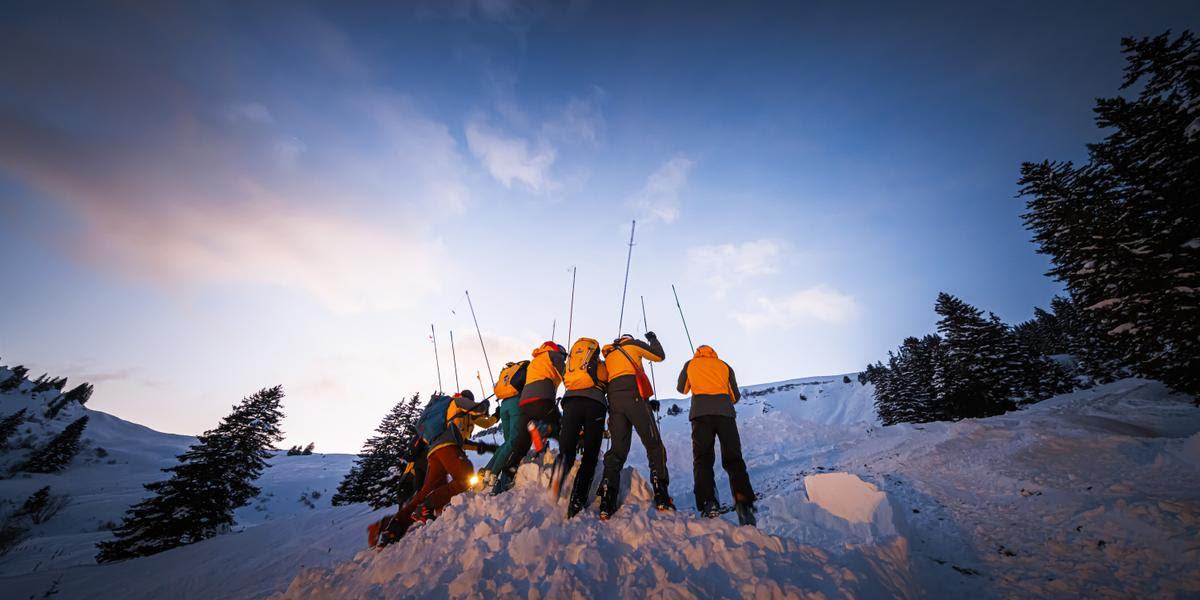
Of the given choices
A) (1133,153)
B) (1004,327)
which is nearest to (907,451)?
(1133,153)

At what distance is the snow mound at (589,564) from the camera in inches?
120

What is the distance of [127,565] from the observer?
10.6m

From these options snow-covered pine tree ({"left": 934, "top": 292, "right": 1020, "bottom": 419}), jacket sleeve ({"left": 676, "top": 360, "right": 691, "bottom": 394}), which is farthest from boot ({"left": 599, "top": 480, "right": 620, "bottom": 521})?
snow-covered pine tree ({"left": 934, "top": 292, "right": 1020, "bottom": 419})

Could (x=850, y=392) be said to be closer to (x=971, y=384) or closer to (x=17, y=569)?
(x=971, y=384)

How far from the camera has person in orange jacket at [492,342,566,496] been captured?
5.84m

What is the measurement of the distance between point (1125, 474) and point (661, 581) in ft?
28.4

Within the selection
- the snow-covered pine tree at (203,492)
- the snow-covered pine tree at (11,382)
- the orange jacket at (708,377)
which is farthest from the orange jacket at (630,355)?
the snow-covered pine tree at (11,382)

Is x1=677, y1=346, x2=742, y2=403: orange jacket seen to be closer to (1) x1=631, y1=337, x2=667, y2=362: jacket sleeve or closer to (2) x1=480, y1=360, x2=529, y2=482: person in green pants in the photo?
(1) x1=631, y1=337, x2=667, y2=362: jacket sleeve

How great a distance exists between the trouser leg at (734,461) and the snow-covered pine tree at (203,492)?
2426 centimetres

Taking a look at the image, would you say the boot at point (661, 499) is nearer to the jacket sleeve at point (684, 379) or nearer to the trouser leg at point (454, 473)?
the jacket sleeve at point (684, 379)

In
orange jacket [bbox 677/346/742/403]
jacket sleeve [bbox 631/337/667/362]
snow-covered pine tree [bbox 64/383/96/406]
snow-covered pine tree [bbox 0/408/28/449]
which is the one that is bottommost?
orange jacket [bbox 677/346/742/403]

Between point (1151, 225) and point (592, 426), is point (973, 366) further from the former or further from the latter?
point (592, 426)

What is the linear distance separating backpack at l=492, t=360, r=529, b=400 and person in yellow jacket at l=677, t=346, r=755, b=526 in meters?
2.74

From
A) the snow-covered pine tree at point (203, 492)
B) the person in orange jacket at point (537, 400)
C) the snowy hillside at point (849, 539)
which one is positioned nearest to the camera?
the snowy hillside at point (849, 539)
